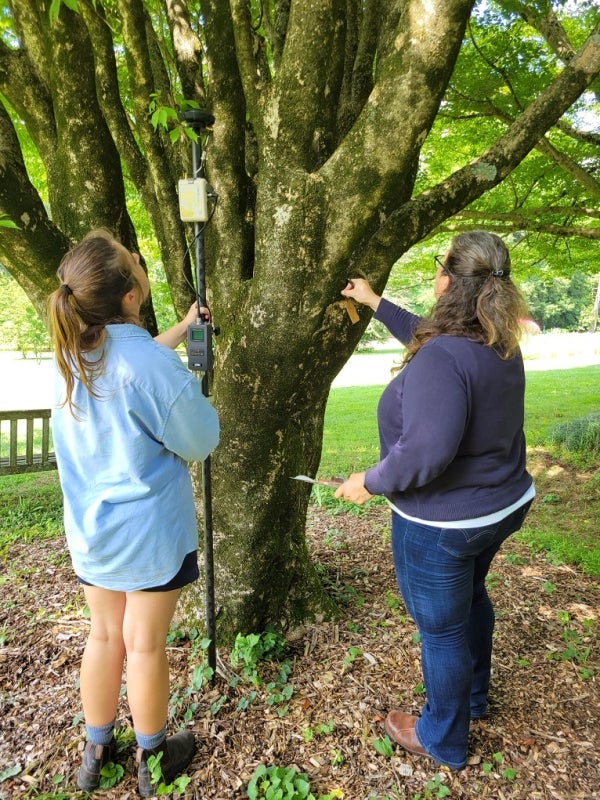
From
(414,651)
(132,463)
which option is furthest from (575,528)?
(132,463)

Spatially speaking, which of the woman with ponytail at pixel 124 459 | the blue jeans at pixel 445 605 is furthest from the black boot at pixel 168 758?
the blue jeans at pixel 445 605

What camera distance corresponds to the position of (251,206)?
2.69 m

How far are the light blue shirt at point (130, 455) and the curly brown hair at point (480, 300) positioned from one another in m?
0.84

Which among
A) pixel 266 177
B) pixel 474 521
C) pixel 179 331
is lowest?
pixel 474 521

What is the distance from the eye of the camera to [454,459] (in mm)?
1810

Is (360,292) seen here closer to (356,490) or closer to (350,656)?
(356,490)

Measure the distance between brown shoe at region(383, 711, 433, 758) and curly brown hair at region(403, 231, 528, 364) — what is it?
4.96ft

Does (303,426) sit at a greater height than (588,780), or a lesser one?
greater

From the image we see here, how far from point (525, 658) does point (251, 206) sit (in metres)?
2.65

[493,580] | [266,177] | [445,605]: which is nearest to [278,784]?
[445,605]

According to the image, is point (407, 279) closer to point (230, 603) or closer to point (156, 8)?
point (156, 8)

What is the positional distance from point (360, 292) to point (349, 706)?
1805 millimetres

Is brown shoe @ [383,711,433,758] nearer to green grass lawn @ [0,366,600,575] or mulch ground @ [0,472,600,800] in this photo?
mulch ground @ [0,472,600,800]

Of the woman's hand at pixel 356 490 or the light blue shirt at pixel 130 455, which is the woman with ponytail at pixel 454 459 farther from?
the light blue shirt at pixel 130 455
